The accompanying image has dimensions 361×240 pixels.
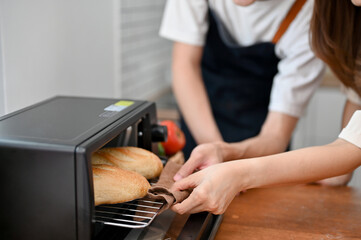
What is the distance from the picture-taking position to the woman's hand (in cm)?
78

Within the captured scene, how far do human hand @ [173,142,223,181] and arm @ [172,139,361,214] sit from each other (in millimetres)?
75

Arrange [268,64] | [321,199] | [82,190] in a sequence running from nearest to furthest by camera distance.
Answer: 1. [82,190]
2. [321,199]
3. [268,64]

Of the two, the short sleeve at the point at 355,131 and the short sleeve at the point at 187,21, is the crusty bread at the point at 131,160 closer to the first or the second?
the short sleeve at the point at 355,131

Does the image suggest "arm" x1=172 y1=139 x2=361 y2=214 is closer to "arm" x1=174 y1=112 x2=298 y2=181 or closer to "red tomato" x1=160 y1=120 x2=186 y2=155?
"arm" x1=174 y1=112 x2=298 y2=181

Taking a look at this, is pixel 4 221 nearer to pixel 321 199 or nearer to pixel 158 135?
pixel 158 135

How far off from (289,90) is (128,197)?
72cm

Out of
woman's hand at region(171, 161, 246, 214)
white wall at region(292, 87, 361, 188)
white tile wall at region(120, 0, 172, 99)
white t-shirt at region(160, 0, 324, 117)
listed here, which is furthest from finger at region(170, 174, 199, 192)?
white wall at region(292, 87, 361, 188)

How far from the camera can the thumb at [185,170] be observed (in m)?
0.89

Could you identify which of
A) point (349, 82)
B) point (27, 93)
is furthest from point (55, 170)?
point (349, 82)

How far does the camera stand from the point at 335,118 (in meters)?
2.54

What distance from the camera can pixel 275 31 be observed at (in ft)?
4.44

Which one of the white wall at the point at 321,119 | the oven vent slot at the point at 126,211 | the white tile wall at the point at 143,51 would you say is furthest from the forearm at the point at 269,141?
the white wall at the point at 321,119

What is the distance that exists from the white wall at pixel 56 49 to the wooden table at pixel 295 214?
583mm

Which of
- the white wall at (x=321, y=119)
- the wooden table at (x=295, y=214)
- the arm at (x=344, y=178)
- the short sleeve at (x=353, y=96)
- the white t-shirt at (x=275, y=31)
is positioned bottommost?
the white wall at (x=321, y=119)
